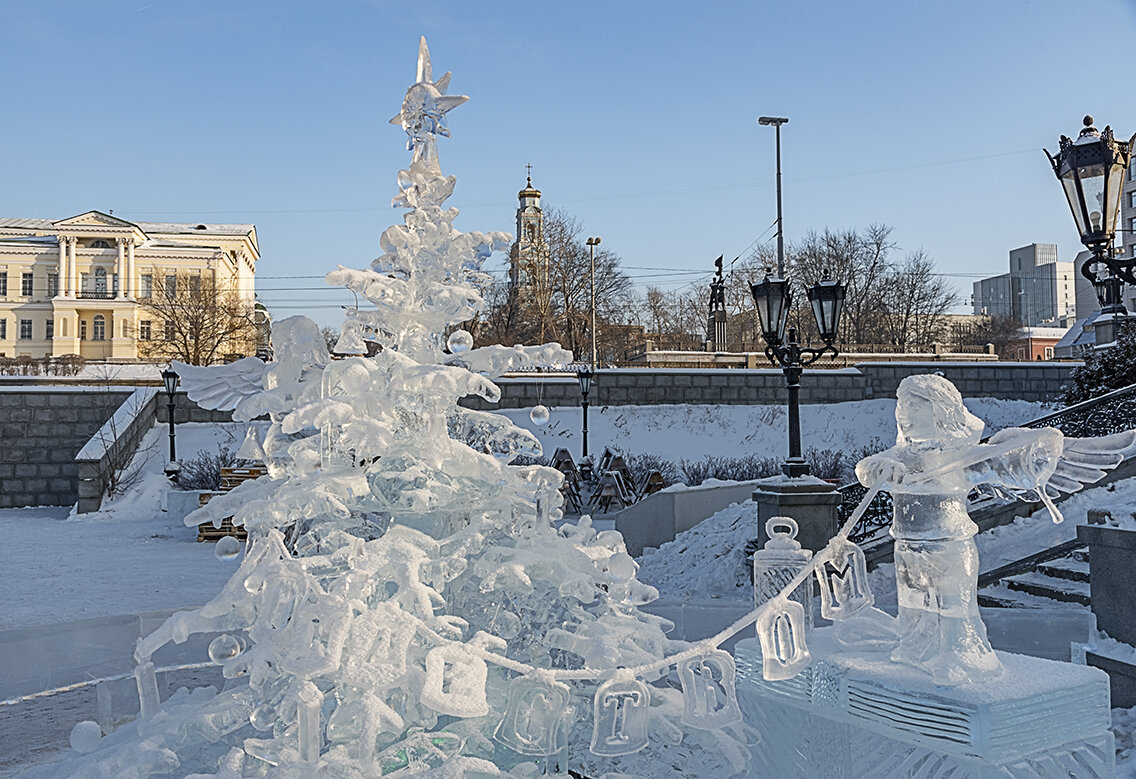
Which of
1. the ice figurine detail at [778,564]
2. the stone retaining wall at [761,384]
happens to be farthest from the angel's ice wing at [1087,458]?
the stone retaining wall at [761,384]

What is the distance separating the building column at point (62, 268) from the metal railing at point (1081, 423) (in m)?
60.9

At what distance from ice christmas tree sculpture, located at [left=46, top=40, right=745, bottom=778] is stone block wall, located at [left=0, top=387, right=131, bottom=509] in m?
20.8

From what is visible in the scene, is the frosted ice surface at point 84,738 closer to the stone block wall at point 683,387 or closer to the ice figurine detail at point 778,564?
the ice figurine detail at point 778,564

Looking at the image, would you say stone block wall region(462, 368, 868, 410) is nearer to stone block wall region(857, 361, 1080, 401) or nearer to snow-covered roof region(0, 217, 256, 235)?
stone block wall region(857, 361, 1080, 401)

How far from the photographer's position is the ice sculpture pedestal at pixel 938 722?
2.46m

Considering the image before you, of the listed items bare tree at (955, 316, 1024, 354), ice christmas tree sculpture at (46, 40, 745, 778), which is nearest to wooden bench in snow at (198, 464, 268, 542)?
ice christmas tree sculpture at (46, 40, 745, 778)

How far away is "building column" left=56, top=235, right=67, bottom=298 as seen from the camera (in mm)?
57562

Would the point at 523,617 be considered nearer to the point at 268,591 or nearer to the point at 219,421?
the point at 268,591

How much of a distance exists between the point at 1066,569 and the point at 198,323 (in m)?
43.5

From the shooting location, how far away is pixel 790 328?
367 inches

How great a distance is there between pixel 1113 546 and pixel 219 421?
23804 millimetres

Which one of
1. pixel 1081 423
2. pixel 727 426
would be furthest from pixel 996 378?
pixel 1081 423

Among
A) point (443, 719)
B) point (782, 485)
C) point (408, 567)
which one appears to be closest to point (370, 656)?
point (408, 567)

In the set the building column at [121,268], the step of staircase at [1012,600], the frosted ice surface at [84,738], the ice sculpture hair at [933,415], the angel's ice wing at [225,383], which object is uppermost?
the building column at [121,268]
